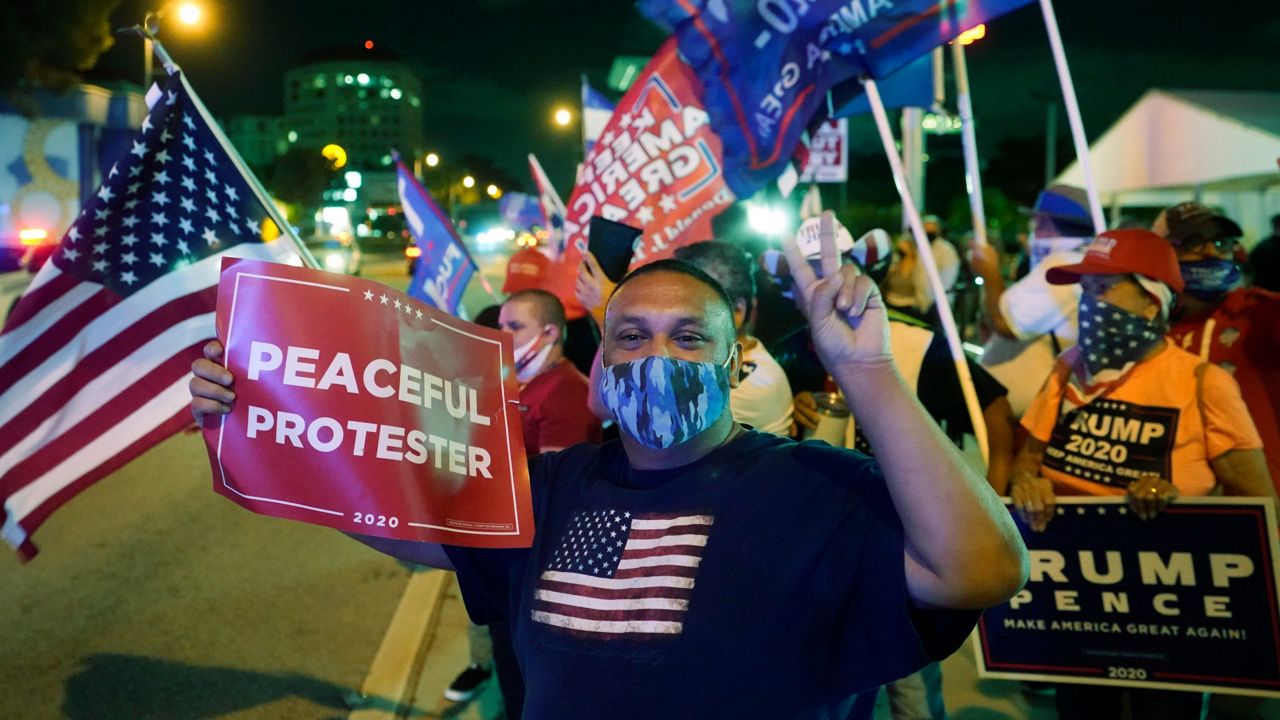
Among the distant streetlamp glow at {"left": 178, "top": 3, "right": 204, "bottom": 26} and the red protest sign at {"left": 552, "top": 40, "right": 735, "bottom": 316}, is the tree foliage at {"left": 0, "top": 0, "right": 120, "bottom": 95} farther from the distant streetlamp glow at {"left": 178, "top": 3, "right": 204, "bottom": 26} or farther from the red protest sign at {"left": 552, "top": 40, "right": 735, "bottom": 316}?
the red protest sign at {"left": 552, "top": 40, "right": 735, "bottom": 316}

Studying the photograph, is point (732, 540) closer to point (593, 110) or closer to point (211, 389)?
point (211, 389)

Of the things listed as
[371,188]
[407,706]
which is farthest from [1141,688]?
[371,188]

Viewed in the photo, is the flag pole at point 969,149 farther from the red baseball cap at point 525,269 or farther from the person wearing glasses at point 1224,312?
the red baseball cap at point 525,269

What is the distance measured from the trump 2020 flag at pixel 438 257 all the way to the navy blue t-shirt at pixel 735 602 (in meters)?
4.50

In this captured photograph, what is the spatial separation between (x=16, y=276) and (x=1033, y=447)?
1767 centimetres

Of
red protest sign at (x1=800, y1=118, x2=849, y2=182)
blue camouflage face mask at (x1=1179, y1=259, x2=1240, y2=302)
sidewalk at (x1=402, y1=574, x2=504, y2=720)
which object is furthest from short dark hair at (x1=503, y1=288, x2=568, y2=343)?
red protest sign at (x1=800, y1=118, x2=849, y2=182)

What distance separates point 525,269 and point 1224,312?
4666 millimetres

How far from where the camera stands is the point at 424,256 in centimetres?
644

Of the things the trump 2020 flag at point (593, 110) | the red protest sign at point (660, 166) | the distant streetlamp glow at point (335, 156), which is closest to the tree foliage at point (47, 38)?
the trump 2020 flag at point (593, 110)

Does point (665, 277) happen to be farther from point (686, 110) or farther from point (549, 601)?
point (686, 110)

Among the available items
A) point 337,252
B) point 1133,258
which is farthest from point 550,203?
point 337,252

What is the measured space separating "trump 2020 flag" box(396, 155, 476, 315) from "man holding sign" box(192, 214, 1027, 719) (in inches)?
167

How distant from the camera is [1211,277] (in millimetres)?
4012

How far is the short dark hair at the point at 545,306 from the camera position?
3.97m
